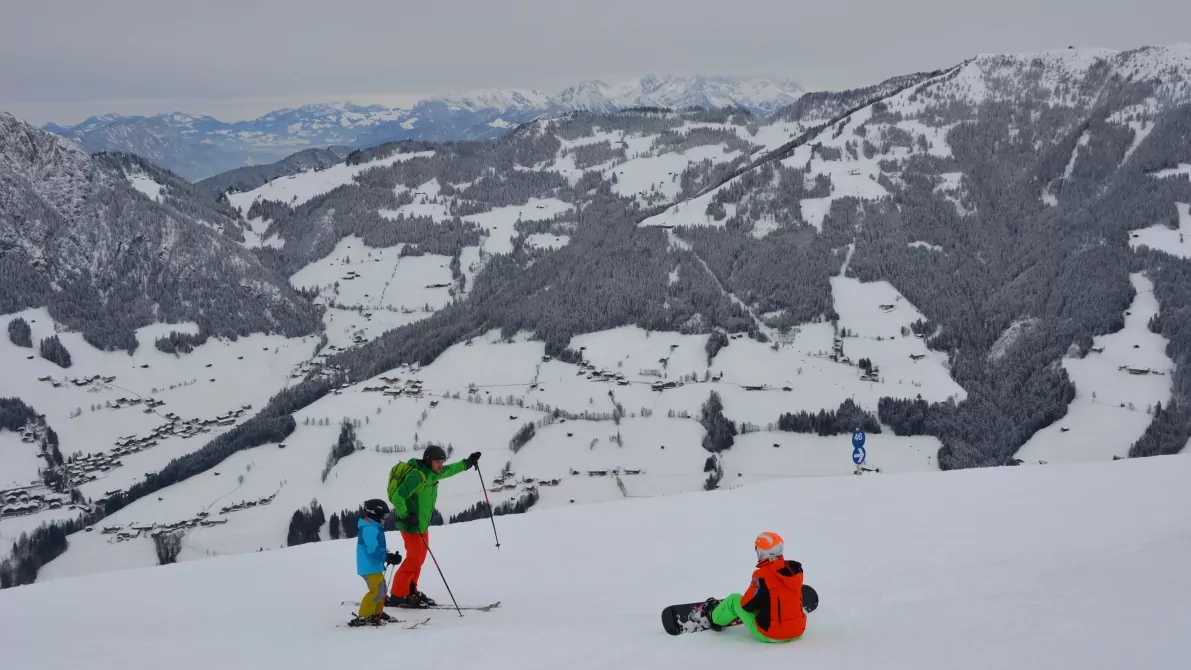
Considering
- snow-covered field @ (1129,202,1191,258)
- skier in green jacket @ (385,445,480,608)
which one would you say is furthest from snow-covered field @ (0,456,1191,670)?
snow-covered field @ (1129,202,1191,258)

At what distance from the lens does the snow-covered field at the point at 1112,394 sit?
244 feet

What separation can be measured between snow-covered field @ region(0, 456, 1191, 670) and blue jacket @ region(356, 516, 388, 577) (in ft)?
3.61

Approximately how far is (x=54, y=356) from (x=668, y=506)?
135 metres

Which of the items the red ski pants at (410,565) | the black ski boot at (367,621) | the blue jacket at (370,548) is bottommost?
the black ski boot at (367,621)

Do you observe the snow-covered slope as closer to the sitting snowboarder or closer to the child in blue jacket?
the child in blue jacket

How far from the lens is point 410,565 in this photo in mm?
13883

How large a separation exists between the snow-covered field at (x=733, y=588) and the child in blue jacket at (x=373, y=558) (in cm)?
54

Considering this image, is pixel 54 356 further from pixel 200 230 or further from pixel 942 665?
pixel 942 665

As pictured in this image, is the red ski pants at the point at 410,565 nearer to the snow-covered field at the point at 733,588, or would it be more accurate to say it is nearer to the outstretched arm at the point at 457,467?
the snow-covered field at the point at 733,588

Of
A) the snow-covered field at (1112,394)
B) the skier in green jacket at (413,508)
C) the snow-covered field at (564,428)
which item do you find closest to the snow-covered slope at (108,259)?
the snow-covered field at (564,428)

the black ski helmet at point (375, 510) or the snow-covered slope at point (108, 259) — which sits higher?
the snow-covered slope at point (108, 259)

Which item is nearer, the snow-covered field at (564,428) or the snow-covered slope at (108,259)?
the snow-covered field at (564,428)

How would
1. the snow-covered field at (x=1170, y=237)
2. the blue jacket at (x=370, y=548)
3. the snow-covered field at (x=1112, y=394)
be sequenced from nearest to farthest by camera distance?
the blue jacket at (x=370, y=548) → the snow-covered field at (x=1112, y=394) → the snow-covered field at (x=1170, y=237)

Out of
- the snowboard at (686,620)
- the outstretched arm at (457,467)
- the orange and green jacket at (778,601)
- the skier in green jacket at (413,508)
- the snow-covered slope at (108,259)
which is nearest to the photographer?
the orange and green jacket at (778,601)
